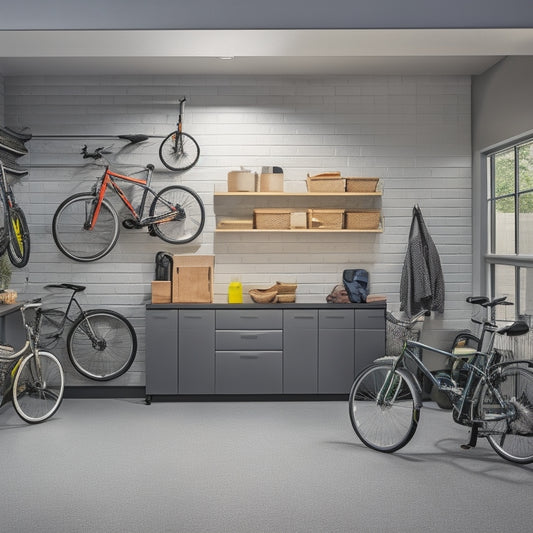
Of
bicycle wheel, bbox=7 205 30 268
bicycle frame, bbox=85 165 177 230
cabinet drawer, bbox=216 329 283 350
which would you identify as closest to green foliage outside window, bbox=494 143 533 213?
cabinet drawer, bbox=216 329 283 350

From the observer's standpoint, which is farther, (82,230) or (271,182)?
(82,230)

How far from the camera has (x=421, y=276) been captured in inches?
248

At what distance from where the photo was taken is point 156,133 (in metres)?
6.41

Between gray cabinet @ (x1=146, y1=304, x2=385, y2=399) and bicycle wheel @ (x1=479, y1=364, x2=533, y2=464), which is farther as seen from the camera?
gray cabinet @ (x1=146, y1=304, x2=385, y2=399)

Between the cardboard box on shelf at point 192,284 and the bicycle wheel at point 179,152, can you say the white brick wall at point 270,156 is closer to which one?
the bicycle wheel at point 179,152

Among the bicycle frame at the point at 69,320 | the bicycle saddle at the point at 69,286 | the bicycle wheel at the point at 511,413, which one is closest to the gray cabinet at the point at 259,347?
the bicycle frame at the point at 69,320

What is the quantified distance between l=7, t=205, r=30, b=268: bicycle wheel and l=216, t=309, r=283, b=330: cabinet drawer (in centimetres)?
177

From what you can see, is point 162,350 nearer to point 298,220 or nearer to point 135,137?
point 298,220

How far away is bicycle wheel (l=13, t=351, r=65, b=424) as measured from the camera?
17.1 feet

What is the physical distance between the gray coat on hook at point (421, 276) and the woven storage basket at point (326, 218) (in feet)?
2.38

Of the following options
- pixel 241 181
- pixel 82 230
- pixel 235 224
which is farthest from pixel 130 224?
pixel 241 181

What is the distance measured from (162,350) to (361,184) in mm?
2331

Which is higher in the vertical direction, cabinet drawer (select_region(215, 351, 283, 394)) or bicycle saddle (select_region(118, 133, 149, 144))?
bicycle saddle (select_region(118, 133, 149, 144))

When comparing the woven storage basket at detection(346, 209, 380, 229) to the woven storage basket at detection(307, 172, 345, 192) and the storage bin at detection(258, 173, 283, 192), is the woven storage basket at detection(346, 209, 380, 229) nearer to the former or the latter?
the woven storage basket at detection(307, 172, 345, 192)
